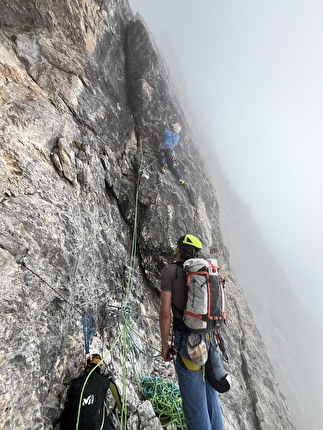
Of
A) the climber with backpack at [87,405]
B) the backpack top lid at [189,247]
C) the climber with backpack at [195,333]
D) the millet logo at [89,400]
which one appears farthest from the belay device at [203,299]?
the millet logo at [89,400]

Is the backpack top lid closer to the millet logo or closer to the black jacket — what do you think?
the black jacket

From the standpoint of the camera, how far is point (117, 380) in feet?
14.4

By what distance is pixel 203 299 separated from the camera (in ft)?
11.8

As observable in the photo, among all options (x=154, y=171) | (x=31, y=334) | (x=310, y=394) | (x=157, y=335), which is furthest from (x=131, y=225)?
(x=310, y=394)

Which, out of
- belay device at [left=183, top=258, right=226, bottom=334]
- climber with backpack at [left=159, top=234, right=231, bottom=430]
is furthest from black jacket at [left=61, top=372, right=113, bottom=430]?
belay device at [left=183, top=258, right=226, bottom=334]

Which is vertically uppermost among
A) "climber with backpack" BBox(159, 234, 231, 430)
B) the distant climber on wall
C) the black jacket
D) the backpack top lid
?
the distant climber on wall

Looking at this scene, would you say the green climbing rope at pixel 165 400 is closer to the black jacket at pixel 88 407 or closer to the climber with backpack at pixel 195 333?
the climber with backpack at pixel 195 333

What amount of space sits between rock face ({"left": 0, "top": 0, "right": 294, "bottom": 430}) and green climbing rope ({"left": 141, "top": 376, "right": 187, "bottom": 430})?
0.90 feet

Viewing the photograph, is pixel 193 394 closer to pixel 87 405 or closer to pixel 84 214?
pixel 87 405

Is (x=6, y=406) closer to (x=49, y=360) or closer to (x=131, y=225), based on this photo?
(x=49, y=360)

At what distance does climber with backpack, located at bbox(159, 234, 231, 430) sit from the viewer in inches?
140

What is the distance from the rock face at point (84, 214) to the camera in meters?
3.30

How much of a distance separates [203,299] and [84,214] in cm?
307

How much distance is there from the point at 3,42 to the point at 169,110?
25.4 feet
